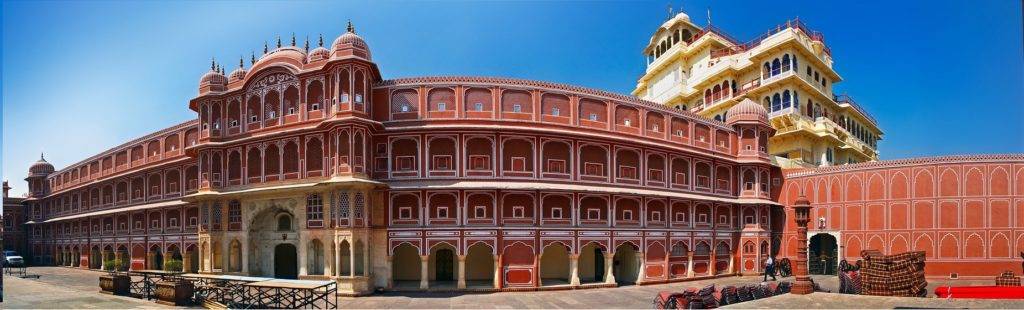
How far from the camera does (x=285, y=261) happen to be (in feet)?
105

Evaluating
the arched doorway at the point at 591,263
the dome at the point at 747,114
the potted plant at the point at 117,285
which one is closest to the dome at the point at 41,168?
the potted plant at the point at 117,285

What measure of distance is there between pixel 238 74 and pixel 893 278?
34.1 metres

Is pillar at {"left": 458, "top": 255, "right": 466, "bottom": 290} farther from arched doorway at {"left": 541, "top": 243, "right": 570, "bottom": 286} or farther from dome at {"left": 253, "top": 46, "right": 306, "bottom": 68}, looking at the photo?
dome at {"left": 253, "top": 46, "right": 306, "bottom": 68}

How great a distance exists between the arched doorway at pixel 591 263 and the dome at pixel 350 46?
16.0 metres

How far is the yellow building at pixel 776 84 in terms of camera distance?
142ft

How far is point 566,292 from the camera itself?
28453 mm

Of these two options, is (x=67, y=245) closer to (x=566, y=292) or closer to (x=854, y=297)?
(x=566, y=292)

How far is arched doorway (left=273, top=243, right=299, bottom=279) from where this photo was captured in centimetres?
3195

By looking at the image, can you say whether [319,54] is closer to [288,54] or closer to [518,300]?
[288,54]

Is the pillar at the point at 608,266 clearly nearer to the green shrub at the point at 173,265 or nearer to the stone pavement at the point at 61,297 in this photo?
the stone pavement at the point at 61,297

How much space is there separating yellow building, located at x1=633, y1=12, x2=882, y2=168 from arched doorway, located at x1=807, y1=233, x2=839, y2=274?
5375mm

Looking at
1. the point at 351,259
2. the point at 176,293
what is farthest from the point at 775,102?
the point at 176,293

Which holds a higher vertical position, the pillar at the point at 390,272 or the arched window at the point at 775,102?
the arched window at the point at 775,102

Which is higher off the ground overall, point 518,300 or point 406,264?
point 406,264
